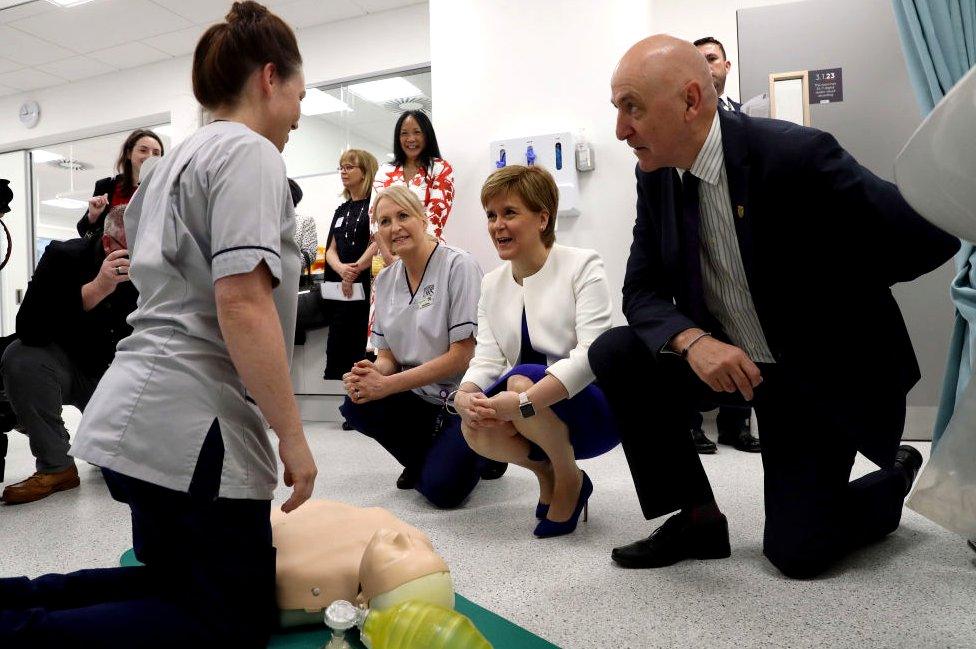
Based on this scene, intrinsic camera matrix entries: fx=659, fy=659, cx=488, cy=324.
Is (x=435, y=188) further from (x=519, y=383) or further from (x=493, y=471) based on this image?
(x=519, y=383)

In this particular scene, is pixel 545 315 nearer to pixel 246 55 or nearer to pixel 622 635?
pixel 622 635

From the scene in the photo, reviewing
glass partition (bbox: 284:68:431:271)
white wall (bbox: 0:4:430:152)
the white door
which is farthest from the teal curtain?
the white door

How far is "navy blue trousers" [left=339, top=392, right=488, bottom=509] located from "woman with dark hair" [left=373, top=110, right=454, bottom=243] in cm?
122

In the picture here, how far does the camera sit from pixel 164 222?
94 cm

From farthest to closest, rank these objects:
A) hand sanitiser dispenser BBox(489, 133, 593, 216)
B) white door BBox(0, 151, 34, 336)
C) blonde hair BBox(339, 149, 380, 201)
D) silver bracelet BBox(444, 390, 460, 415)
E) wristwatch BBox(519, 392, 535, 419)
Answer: white door BBox(0, 151, 34, 336)
blonde hair BBox(339, 149, 380, 201)
hand sanitiser dispenser BBox(489, 133, 593, 216)
silver bracelet BBox(444, 390, 460, 415)
wristwatch BBox(519, 392, 535, 419)

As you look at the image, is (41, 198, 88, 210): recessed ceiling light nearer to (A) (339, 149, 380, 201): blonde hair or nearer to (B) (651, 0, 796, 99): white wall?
(A) (339, 149, 380, 201): blonde hair

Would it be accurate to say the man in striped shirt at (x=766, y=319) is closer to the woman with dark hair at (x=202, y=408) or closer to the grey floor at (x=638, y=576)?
the grey floor at (x=638, y=576)

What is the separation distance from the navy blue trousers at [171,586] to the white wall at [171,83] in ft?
11.7

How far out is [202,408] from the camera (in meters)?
0.92

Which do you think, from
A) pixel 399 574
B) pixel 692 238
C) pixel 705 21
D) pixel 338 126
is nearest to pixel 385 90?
pixel 338 126

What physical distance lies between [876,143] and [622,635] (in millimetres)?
2454

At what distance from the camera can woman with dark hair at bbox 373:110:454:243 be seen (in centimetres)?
304

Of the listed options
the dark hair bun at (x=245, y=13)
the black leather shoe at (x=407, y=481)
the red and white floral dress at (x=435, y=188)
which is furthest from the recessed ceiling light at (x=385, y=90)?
the dark hair bun at (x=245, y=13)

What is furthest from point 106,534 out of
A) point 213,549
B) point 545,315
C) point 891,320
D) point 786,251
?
point 891,320
